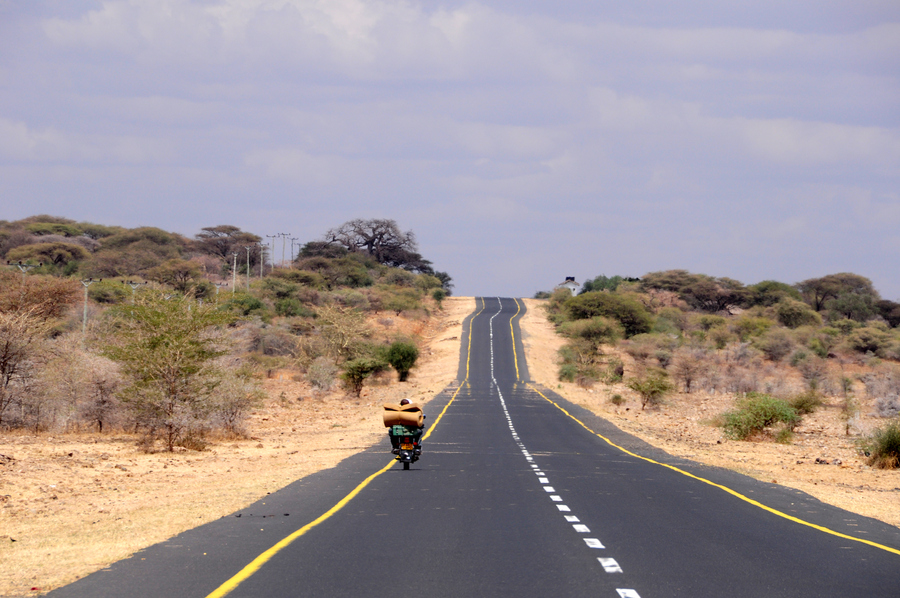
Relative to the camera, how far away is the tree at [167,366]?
22750 millimetres

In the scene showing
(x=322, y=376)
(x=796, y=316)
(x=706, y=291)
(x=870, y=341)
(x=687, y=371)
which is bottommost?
→ (x=322, y=376)

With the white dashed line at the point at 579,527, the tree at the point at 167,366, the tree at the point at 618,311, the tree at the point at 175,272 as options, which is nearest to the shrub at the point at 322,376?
the tree at the point at 167,366

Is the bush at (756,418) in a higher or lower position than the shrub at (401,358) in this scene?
lower

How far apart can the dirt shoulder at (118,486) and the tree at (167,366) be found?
1204mm

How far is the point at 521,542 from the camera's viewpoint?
8750 millimetres

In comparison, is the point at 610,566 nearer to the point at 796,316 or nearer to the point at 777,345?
the point at 777,345

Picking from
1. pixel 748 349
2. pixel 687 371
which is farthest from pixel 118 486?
pixel 748 349

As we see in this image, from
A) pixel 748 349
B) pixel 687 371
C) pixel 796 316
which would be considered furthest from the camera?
pixel 796 316

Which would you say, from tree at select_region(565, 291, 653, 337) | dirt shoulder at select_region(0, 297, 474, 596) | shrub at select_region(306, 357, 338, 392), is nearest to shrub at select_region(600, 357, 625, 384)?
tree at select_region(565, 291, 653, 337)

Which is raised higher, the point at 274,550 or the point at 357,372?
the point at 357,372

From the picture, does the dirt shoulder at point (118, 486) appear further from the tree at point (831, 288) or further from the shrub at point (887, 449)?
the tree at point (831, 288)

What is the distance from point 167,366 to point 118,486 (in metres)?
8.13

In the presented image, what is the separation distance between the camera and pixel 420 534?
9.14 m

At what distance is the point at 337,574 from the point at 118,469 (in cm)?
1237
